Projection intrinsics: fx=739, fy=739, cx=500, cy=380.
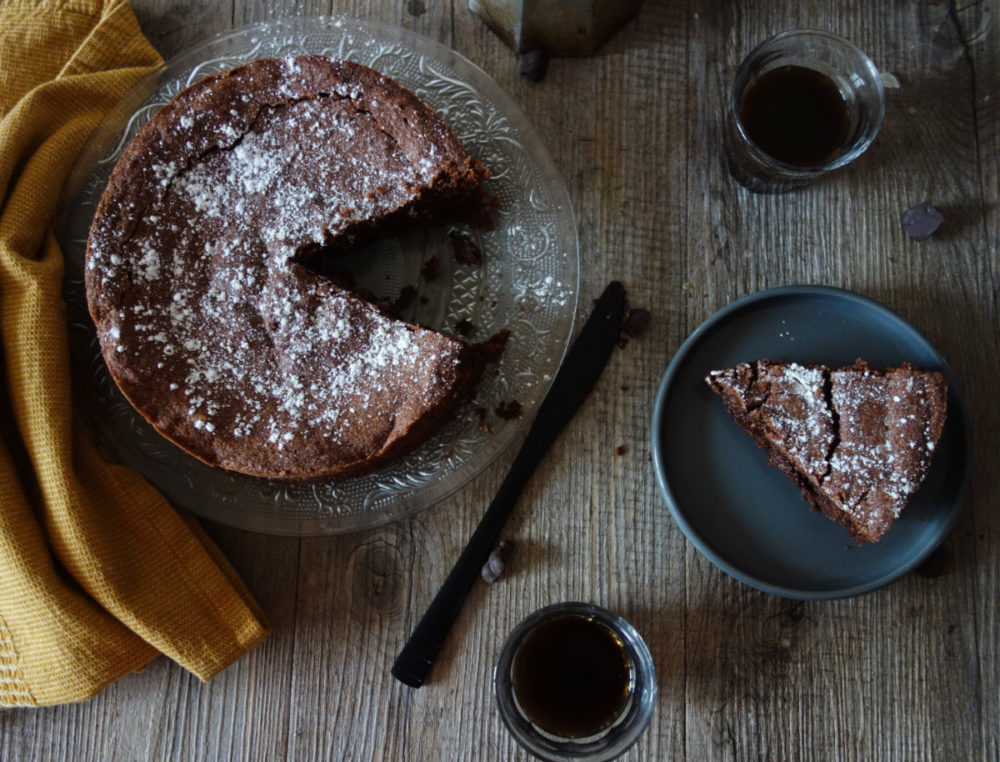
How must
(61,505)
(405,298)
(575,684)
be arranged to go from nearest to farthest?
(61,505) < (575,684) < (405,298)

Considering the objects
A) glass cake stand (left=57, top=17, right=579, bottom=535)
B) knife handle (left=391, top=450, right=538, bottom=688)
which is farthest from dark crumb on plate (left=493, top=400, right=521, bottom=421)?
knife handle (left=391, top=450, right=538, bottom=688)

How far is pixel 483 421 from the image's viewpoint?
2170mm

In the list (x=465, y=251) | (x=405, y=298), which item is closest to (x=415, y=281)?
(x=405, y=298)

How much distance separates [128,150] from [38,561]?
116 cm

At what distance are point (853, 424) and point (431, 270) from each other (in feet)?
4.22

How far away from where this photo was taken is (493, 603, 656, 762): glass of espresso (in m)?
2.02

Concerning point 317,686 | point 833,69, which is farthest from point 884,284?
point 317,686

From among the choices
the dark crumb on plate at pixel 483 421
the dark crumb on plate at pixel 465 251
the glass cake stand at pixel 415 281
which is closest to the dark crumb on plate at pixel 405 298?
the glass cake stand at pixel 415 281

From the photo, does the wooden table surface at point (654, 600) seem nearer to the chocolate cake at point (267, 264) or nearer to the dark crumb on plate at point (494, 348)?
the dark crumb on plate at point (494, 348)

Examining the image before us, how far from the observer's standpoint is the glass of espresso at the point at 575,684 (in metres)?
2.02

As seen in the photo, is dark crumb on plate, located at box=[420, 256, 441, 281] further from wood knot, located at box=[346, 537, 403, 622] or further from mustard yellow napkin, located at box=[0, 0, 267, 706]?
mustard yellow napkin, located at box=[0, 0, 267, 706]

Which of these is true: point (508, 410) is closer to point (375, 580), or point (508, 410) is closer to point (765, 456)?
point (375, 580)

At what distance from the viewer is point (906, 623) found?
88.1 inches

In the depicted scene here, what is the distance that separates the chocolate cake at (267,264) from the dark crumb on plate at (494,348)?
12 cm
